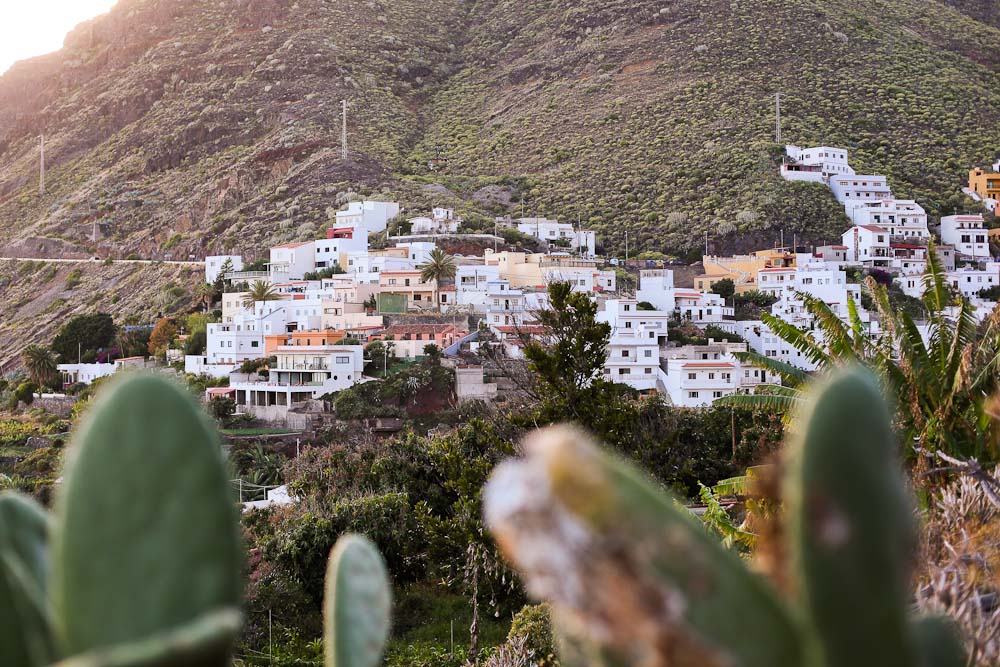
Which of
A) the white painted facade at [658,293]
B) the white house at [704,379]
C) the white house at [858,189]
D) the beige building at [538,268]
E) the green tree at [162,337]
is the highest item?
the white house at [858,189]

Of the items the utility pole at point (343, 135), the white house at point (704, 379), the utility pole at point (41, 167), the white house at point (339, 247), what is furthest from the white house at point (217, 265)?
the utility pole at point (41, 167)

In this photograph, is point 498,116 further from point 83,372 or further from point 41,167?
point 83,372

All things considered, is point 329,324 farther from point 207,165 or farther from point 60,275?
point 207,165

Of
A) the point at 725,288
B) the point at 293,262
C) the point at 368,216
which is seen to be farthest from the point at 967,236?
the point at 293,262

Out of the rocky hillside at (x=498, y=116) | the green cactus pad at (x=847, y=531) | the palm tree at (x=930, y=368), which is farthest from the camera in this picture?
the rocky hillside at (x=498, y=116)

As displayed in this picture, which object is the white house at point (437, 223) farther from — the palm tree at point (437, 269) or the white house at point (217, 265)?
the white house at point (217, 265)

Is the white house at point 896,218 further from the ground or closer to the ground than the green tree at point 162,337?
further from the ground

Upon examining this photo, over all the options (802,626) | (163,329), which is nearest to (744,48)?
(163,329)

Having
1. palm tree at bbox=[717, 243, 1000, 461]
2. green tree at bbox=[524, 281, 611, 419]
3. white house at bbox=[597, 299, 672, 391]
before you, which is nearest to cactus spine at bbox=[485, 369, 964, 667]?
palm tree at bbox=[717, 243, 1000, 461]
